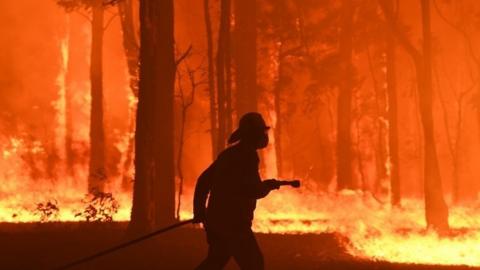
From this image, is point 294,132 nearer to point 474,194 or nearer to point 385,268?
point 474,194

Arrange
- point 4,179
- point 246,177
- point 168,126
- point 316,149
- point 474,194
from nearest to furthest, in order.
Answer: point 246,177
point 168,126
point 4,179
point 474,194
point 316,149

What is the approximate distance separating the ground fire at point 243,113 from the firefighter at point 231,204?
16.0 feet

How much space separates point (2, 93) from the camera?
5812 cm

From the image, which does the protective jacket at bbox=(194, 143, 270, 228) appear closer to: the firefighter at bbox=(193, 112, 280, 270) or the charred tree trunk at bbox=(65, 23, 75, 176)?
the firefighter at bbox=(193, 112, 280, 270)

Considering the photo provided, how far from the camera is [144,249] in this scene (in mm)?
14953

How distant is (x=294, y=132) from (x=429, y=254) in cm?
3772

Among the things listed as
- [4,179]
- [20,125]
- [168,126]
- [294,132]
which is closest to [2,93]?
[20,125]

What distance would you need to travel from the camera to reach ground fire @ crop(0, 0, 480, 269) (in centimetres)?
1716

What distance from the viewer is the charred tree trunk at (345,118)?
33.8 m

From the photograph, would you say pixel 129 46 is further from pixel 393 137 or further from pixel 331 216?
pixel 331 216

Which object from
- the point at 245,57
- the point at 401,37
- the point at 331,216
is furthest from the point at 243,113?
the point at 401,37

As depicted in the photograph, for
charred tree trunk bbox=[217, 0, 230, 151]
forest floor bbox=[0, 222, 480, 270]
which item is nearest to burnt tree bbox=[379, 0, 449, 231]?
forest floor bbox=[0, 222, 480, 270]

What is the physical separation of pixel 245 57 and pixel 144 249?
16.2 meters

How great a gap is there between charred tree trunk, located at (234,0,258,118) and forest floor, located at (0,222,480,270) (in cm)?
1109
